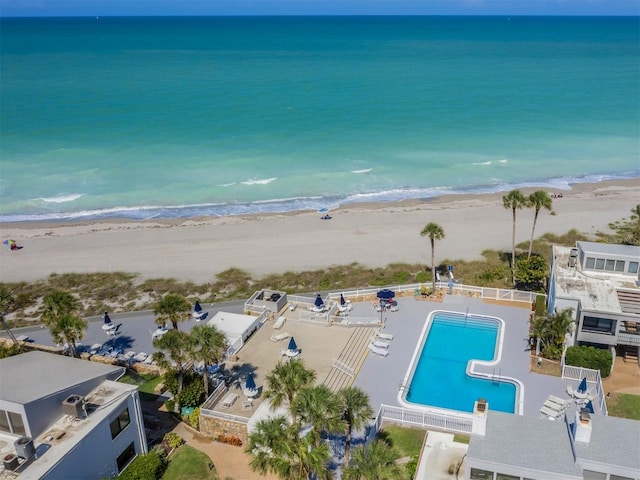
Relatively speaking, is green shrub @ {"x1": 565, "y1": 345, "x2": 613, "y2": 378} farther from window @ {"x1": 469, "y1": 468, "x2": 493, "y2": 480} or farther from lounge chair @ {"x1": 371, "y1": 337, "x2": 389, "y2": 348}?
window @ {"x1": 469, "y1": 468, "x2": 493, "y2": 480}

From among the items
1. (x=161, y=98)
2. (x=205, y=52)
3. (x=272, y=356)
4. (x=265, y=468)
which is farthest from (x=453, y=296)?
(x=205, y=52)

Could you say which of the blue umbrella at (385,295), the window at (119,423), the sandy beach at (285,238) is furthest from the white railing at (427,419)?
the sandy beach at (285,238)

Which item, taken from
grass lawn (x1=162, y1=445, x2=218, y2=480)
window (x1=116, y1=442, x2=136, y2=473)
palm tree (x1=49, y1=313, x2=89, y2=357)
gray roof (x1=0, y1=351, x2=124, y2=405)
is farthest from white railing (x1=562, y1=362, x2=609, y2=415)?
palm tree (x1=49, y1=313, x2=89, y2=357)

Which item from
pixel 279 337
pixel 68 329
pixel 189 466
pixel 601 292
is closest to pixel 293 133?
pixel 279 337

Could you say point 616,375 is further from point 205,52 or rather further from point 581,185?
point 205,52

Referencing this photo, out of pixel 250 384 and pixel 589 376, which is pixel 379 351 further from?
pixel 589 376

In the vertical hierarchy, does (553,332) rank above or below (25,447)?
below
